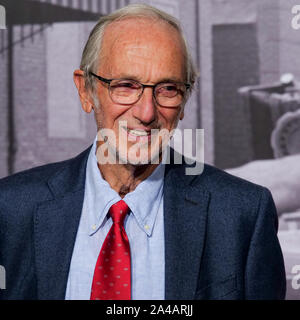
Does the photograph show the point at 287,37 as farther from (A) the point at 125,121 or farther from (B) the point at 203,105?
(A) the point at 125,121

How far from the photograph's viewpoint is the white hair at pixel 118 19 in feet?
4.42

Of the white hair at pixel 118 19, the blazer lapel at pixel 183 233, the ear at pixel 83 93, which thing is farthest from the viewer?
the ear at pixel 83 93

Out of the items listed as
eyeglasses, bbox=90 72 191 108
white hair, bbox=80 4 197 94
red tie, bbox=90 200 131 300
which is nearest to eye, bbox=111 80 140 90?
eyeglasses, bbox=90 72 191 108

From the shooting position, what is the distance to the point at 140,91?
1.31 m

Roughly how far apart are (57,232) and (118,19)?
613mm

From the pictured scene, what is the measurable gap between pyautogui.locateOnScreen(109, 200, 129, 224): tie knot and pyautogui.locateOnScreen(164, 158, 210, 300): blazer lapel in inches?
4.5

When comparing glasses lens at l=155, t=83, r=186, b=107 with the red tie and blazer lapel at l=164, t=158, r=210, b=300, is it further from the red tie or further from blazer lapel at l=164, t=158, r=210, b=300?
the red tie

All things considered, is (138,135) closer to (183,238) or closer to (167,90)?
(167,90)

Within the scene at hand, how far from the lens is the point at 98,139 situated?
1.41 m

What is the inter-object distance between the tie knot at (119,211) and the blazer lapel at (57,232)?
90mm

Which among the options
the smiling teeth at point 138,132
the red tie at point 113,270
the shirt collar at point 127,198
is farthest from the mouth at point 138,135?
the red tie at point 113,270

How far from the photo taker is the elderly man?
1.27 metres

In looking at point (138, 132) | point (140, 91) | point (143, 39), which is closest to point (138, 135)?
point (138, 132)

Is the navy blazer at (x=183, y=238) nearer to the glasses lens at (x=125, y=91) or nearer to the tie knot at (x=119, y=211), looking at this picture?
the tie knot at (x=119, y=211)
